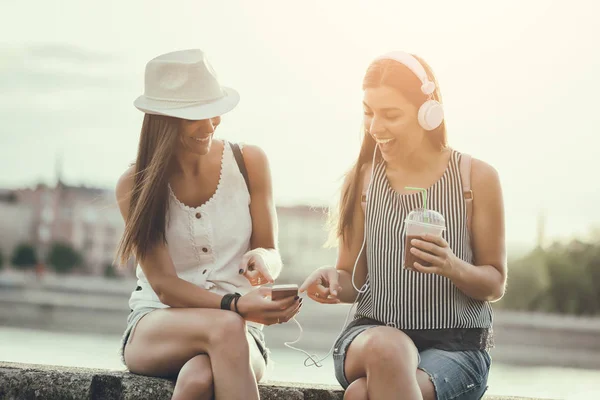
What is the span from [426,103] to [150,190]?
849 mm

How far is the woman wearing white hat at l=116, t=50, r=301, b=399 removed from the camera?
2562mm

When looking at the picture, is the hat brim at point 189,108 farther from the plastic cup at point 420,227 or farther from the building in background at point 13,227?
the building in background at point 13,227

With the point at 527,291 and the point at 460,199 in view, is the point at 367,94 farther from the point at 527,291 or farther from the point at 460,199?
the point at 527,291

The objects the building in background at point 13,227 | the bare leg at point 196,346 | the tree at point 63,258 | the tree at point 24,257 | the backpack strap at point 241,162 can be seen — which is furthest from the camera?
the building in background at point 13,227

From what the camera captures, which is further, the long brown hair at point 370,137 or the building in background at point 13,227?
the building in background at point 13,227

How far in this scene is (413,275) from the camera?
8.87 ft

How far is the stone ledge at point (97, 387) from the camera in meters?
2.63

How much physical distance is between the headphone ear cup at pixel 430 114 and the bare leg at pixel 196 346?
78cm

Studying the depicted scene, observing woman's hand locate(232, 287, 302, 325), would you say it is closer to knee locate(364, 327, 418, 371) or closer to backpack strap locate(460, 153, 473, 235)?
knee locate(364, 327, 418, 371)

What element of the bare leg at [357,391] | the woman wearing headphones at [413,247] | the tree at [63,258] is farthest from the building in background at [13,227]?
the bare leg at [357,391]

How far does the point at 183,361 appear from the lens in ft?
8.50

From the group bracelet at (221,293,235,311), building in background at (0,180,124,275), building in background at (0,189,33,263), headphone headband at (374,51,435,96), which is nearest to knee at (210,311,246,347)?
bracelet at (221,293,235,311)

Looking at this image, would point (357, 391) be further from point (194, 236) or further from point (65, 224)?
point (65, 224)

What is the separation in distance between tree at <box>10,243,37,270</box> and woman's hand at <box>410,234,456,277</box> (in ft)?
187
